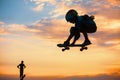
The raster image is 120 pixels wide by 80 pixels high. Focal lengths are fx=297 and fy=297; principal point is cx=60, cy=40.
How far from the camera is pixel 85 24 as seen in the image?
19.3 metres

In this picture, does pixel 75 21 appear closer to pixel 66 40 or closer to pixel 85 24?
pixel 85 24

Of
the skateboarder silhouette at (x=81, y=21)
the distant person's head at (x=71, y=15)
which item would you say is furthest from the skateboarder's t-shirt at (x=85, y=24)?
the distant person's head at (x=71, y=15)

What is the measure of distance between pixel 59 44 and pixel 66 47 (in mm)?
559

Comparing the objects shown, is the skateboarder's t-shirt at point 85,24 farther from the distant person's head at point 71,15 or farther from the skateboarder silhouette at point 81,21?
the distant person's head at point 71,15

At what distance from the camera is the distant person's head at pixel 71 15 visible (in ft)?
63.7

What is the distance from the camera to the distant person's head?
19.4 m

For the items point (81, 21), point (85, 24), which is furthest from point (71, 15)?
point (85, 24)

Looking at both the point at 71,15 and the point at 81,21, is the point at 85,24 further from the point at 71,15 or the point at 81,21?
the point at 71,15

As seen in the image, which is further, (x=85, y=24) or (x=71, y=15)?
(x=71, y=15)

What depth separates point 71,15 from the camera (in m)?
19.5

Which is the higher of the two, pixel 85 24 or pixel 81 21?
pixel 81 21

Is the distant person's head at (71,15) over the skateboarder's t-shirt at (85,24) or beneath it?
over

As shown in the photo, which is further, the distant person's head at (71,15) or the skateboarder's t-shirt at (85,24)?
the distant person's head at (71,15)

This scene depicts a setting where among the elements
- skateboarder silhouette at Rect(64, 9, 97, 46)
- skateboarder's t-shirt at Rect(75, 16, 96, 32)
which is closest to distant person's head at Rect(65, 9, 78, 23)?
skateboarder silhouette at Rect(64, 9, 97, 46)
